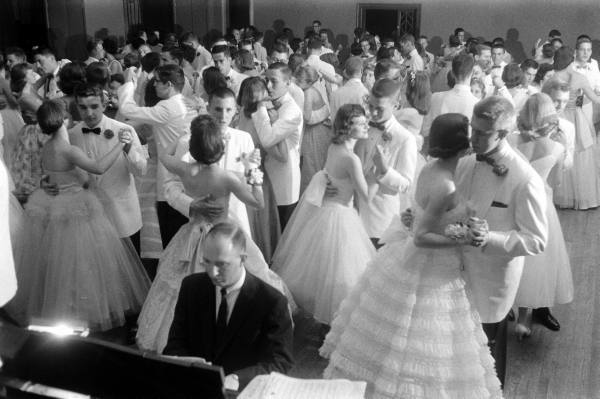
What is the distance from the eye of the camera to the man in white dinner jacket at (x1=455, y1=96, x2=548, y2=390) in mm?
2796

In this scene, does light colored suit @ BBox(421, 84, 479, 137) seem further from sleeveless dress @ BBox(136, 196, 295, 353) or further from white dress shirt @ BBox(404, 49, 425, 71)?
white dress shirt @ BBox(404, 49, 425, 71)

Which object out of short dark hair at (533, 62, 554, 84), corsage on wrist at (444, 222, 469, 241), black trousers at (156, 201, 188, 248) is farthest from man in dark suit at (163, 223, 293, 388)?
short dark hair at (533, 62, 554, 84)

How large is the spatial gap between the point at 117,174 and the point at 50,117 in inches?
22.9

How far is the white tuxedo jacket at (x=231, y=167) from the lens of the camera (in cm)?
370

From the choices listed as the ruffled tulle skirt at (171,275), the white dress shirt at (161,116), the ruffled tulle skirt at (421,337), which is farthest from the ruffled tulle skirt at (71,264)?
the ruffled tulle skirt at (421,337)

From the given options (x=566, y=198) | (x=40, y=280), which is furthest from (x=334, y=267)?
(x=566, y=198)

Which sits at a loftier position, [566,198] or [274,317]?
[274,317]

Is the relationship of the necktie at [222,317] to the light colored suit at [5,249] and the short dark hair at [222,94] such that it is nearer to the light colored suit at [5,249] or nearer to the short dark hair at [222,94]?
the light colored suit at [5,249]

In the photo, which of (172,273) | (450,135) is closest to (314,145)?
(172,273)

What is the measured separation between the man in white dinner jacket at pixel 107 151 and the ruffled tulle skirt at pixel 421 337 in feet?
5.77

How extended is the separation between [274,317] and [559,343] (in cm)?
227

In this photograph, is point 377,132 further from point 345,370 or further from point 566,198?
point 566,198

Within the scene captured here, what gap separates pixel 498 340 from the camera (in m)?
3.27

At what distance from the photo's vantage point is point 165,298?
140 inches
